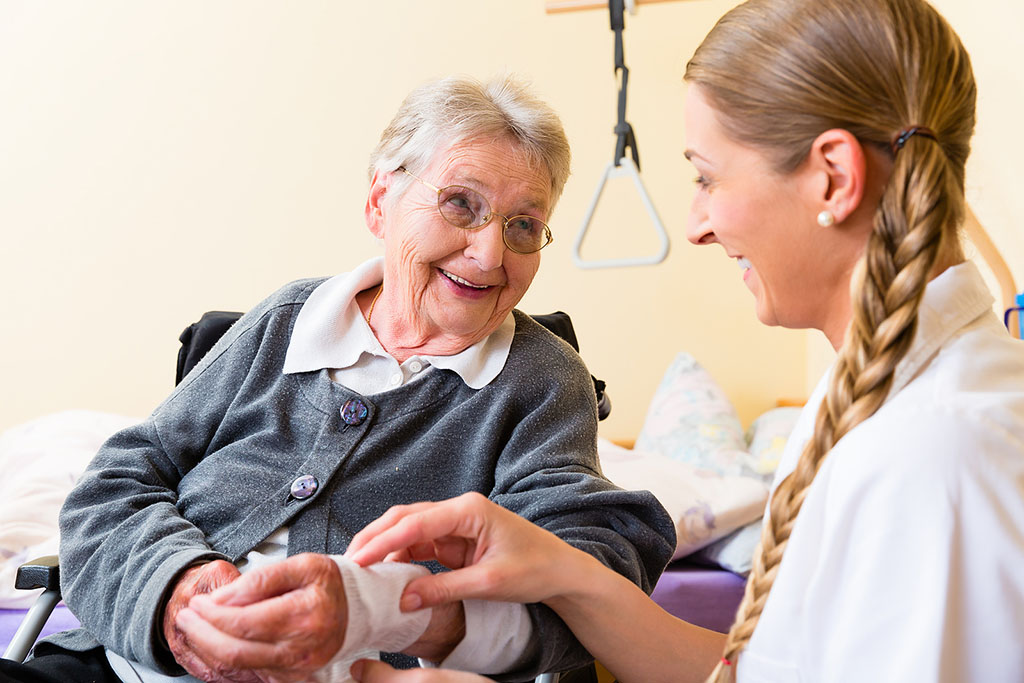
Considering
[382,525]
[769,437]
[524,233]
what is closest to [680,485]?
[769,437]

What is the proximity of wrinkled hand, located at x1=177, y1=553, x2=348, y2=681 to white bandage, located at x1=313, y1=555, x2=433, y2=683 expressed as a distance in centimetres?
1

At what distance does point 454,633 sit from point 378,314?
0.60 meters

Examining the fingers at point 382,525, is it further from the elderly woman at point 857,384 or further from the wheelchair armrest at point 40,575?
the wheelchair armrest at point 40,575

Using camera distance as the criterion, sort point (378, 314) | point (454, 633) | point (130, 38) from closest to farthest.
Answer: point (454, 633) → point (378, 314) → point (130, 38)

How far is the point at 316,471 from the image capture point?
129 cm

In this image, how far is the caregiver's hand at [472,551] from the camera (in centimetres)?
94

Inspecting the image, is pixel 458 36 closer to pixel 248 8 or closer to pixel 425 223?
pixel 248 8

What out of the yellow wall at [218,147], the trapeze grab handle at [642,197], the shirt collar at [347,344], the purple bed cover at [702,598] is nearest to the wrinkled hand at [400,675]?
the shirt collar at [347,344]

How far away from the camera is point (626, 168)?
2.27 metres

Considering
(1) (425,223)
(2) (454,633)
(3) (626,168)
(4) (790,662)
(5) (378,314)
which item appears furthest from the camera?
(3) (626,168)

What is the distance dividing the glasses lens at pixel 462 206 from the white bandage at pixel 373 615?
58cm

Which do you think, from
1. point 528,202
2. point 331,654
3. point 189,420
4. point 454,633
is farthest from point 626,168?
point 331,654

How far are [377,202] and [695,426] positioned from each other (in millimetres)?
1538

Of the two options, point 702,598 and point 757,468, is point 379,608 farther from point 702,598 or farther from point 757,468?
point 757,468
